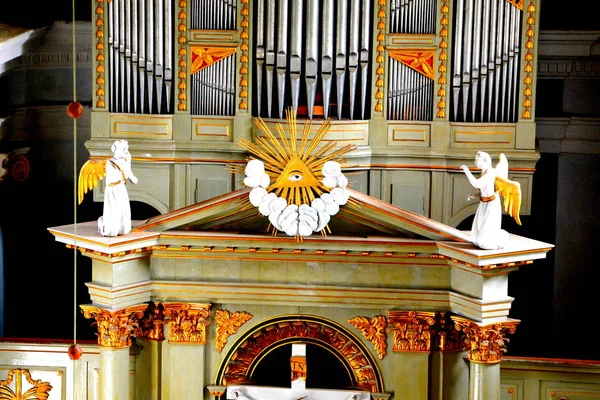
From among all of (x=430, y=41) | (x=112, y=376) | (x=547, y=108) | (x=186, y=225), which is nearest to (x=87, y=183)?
(x=186, y=225)

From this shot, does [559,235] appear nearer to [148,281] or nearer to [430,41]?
[430,41]

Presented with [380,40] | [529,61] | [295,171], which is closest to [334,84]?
[380,40]

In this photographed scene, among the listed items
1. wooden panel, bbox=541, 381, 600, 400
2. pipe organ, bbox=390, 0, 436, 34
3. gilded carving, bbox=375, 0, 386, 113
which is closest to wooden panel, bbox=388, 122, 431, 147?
gilded carving, bbox=375, 0, 386, 113

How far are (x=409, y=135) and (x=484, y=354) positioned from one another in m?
2.96

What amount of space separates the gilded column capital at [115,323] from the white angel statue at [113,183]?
748mm

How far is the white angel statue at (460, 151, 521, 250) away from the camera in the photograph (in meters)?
12.3

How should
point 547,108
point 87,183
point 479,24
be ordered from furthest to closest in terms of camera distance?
point 547,108
point 479,24
point 87,183

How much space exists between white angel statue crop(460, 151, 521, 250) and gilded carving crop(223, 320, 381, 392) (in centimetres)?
173

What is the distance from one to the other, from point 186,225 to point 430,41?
3.46 m

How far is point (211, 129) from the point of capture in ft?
47.6

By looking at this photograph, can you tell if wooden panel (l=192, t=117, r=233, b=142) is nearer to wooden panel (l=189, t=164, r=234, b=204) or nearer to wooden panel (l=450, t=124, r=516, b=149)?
wooden panel (l=189, t=164, r=234, b=204)

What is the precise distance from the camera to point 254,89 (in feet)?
47.4

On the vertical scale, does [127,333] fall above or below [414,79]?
below

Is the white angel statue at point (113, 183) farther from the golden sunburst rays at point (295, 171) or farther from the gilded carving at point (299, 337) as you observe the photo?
the gilded carving at point (299, 337)
